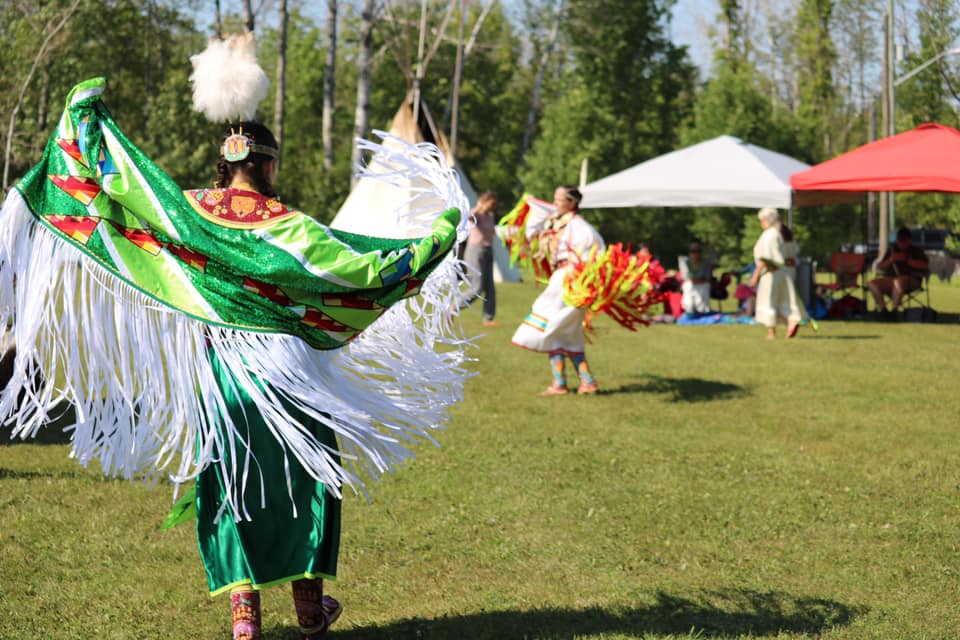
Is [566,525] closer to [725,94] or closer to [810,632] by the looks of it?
[810,632]

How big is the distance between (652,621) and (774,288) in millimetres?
9583

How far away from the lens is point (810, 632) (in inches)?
145

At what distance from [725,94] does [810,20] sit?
41.6 ft

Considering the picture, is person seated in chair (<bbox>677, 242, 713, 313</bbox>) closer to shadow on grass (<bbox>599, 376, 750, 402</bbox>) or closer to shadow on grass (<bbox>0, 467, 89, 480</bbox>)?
shadow on grass (<bbox>599, 376, 750, 402</bbox>)

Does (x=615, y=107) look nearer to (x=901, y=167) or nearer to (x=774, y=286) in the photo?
(x=901, y=167)

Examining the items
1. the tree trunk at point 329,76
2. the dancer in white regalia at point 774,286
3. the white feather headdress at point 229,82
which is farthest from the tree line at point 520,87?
the white feather headdress at point 229,82

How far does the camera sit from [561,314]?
8.19 meters

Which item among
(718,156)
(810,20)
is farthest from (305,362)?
(810,20)

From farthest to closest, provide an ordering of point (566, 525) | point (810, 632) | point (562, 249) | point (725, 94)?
point (725, 94) < point (562, 249) < point (566, 525) < point (810, 632)

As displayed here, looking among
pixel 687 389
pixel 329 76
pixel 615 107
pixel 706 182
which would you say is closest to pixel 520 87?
pixel 615 107

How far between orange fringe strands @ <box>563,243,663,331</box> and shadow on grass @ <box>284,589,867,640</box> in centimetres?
399

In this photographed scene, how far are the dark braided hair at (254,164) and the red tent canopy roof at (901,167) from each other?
1073 centimetres

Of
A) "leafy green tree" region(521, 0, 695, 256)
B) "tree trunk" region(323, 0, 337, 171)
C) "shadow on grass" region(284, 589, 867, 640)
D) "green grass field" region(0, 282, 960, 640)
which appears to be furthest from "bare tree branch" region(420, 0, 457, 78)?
"shadow on grass" region(284, 589, 867, 640)

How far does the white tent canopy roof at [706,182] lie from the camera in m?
15.3
